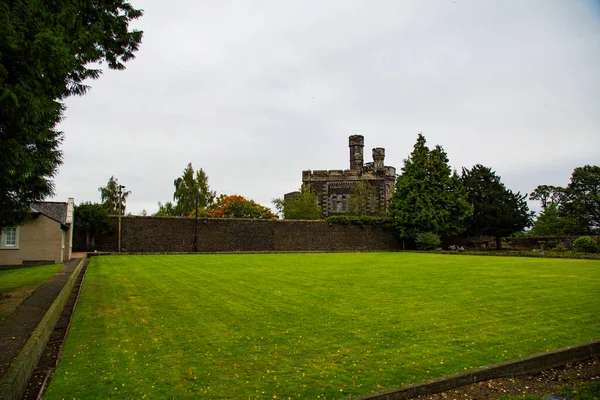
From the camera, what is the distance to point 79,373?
4656mm

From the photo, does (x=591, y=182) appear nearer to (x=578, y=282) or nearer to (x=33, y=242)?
(x=578, y=282)

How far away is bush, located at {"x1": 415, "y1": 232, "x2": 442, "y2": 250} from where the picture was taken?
37156 mm

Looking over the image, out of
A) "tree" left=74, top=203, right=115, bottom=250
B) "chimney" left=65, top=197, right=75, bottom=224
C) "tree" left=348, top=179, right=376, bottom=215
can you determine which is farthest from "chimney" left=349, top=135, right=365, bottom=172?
"chimney" left=65, top=197, right=75, bottom=224

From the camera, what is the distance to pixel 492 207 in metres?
37.0

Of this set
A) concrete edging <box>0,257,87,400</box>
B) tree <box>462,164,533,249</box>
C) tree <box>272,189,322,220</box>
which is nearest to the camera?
concrete edging <box>0,257,87,400</box>

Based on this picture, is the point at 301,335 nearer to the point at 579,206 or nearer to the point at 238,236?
the point at 238,236

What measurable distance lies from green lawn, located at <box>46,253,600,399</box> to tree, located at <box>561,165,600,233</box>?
37819mm

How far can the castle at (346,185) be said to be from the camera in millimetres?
54969

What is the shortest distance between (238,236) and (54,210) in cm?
1608

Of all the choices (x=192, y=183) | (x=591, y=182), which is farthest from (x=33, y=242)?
(x=591, y=182)

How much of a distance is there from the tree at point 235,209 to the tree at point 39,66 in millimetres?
46568

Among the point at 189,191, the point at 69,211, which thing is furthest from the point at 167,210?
the point at 69,211

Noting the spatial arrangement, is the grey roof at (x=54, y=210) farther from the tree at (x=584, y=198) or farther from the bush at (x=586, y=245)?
the tree at (x=584, y=198)

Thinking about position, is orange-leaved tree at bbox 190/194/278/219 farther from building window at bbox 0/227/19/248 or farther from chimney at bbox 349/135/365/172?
building window at bbox 0/227/19/248
